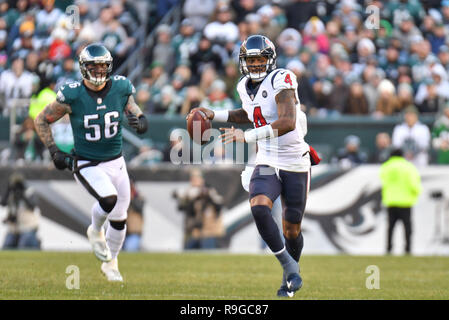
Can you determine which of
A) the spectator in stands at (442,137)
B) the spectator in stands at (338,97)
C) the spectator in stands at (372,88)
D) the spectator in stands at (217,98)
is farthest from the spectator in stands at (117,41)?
the spectator in stands at (442,137)

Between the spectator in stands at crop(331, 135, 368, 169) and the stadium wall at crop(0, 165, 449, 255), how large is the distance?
171 millimetres

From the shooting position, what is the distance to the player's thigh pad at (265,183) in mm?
8383

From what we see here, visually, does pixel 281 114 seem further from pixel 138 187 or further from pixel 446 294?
pixel 138 187

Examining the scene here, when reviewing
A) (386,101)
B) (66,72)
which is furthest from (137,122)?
(66,72)

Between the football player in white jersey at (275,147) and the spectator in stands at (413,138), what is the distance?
766 centimetres

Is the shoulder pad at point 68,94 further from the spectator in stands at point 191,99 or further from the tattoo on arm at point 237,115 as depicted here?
the spectator in stands at point 191,99

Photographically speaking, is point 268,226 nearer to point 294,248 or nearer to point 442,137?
point 294,248

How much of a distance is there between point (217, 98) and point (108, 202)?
763 centimetres

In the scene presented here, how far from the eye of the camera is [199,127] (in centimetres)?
851

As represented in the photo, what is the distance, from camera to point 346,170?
54.1 feet

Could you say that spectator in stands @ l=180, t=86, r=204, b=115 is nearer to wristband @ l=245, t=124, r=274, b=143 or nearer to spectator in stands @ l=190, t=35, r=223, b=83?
spectator in stands @ l=190, t=35, r=223, b=83

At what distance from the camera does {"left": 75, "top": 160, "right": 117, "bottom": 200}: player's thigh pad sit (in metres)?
9.39
